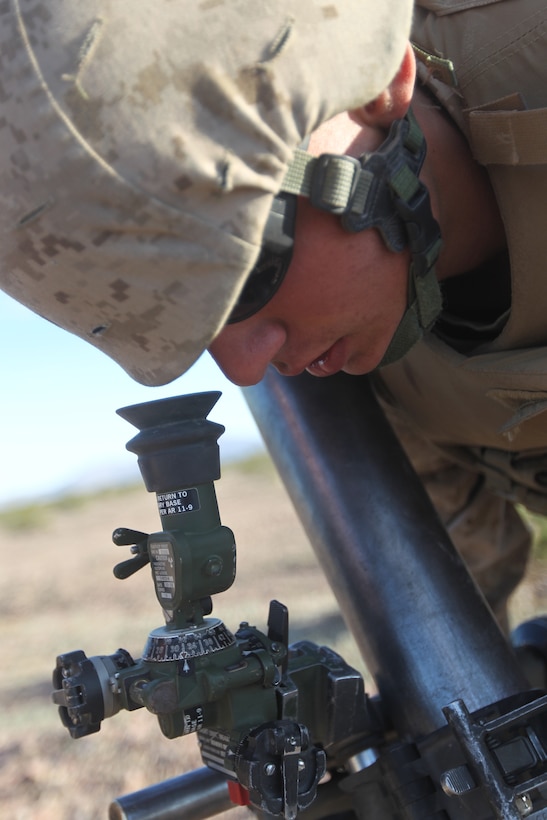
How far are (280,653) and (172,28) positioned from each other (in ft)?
3.35

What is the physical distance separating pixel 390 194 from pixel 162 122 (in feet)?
1.44

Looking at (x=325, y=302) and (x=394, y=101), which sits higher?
(x=394, y=101)

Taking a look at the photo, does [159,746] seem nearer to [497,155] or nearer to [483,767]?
[483,767]

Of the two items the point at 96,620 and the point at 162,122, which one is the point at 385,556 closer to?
the point at 162,122

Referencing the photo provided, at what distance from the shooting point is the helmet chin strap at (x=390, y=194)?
4.98ft

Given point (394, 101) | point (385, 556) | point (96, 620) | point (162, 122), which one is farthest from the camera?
point (96, 620)

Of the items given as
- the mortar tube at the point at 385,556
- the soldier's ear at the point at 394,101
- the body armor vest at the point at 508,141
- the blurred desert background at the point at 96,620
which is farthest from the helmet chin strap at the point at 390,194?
the blurred desert background at the point at 96,620

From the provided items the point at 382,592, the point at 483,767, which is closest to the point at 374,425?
the point at 382,592

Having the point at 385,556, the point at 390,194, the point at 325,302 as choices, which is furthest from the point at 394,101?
the point at 385,556

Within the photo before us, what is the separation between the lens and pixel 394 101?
5.33ft

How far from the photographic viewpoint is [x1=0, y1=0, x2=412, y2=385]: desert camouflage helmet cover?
1371 mm

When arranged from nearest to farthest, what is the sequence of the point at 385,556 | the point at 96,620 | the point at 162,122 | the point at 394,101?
the point at 162,122, the point at 394,101, the point at 385,556, the point at 96,620

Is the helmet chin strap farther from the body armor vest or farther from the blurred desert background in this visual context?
the blurred desert background

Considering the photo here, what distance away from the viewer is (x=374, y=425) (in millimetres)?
2254
